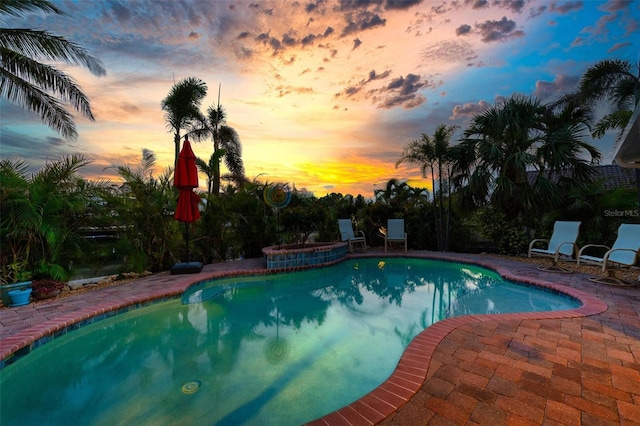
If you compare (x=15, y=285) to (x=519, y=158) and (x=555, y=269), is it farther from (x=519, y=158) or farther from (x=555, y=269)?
(x=519, y=158)

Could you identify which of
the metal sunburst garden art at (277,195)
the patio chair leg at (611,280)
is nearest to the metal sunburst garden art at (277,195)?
the metal sunburst garden art at (277,195)

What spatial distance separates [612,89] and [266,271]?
12.7m

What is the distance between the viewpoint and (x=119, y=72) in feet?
26.7

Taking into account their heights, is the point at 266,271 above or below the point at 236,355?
above

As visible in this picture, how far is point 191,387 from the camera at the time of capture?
287cm

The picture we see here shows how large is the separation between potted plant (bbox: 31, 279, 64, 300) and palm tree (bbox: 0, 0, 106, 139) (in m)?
4.10

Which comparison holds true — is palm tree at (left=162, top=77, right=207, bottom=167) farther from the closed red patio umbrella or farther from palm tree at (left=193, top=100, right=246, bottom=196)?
the closed red patio umbrella

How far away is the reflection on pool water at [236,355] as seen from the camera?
257cm

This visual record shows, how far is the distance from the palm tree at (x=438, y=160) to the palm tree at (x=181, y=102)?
1072cm

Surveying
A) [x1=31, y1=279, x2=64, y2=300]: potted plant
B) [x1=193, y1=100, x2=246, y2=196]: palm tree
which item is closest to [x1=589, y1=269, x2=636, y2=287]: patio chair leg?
[x1=31, y1=279, x2=64, y2=300]: potted plant

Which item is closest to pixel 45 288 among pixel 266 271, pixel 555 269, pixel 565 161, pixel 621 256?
pixel 266 271

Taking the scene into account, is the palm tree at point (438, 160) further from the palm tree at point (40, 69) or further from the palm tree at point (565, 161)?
the palm tree at point (40, 69)

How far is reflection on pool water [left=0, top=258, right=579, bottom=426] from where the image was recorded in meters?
2.57

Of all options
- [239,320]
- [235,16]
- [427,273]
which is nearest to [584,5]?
[427,273]
